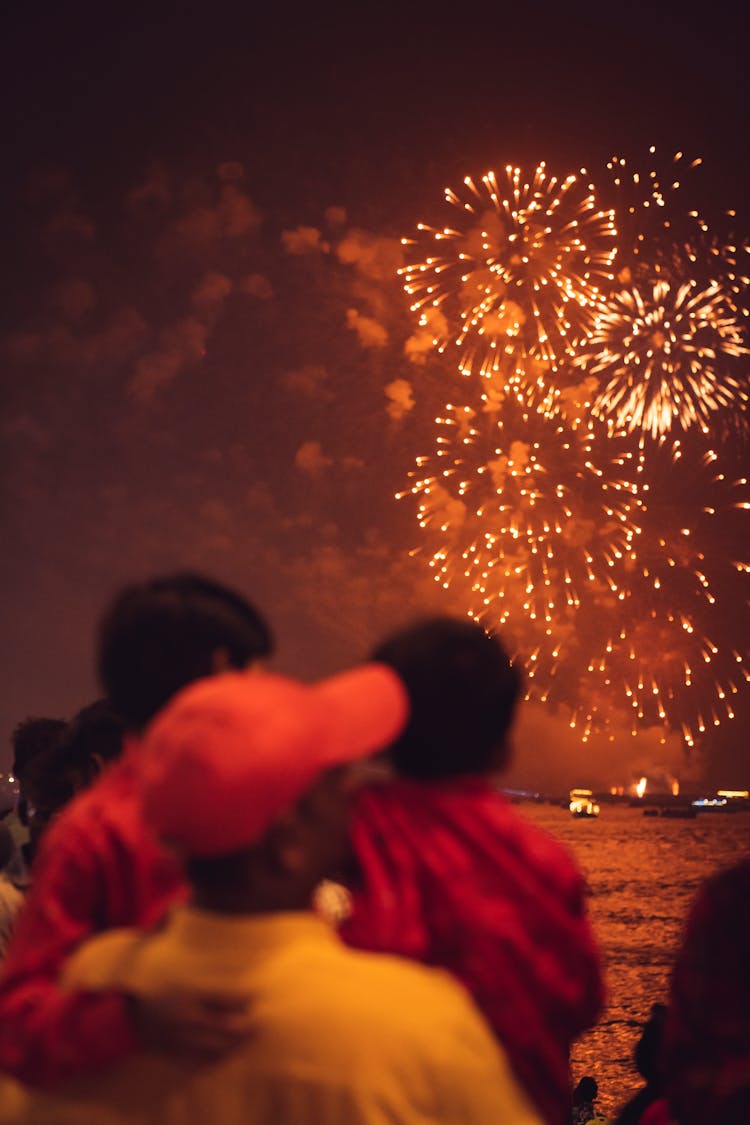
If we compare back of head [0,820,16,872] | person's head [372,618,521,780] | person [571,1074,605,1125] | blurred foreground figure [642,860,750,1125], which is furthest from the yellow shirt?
person [571,1074,605,1125]

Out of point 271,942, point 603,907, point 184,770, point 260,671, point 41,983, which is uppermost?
point 260,671

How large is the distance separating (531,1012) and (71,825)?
958 millimetres

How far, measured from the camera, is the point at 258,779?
1398mm

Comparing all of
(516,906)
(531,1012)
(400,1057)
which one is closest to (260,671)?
(516,906)

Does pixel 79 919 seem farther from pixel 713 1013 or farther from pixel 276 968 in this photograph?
pixel 713 1013

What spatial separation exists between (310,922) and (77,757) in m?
2.42

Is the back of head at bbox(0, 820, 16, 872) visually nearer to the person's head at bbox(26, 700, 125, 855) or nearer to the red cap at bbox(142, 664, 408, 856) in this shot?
the person's head at bbox(26, 700, 125, 855)

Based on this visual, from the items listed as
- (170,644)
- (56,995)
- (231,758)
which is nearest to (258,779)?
(231,758)

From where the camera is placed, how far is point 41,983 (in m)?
1.78

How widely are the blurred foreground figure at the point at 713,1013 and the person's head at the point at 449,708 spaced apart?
540 mm

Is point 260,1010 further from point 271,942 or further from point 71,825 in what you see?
point 71,825

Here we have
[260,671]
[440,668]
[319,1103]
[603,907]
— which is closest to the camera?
[319,1103]

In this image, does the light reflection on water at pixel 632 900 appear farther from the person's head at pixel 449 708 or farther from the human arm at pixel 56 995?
the human arm at pixel 56 995

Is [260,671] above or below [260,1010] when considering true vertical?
above
